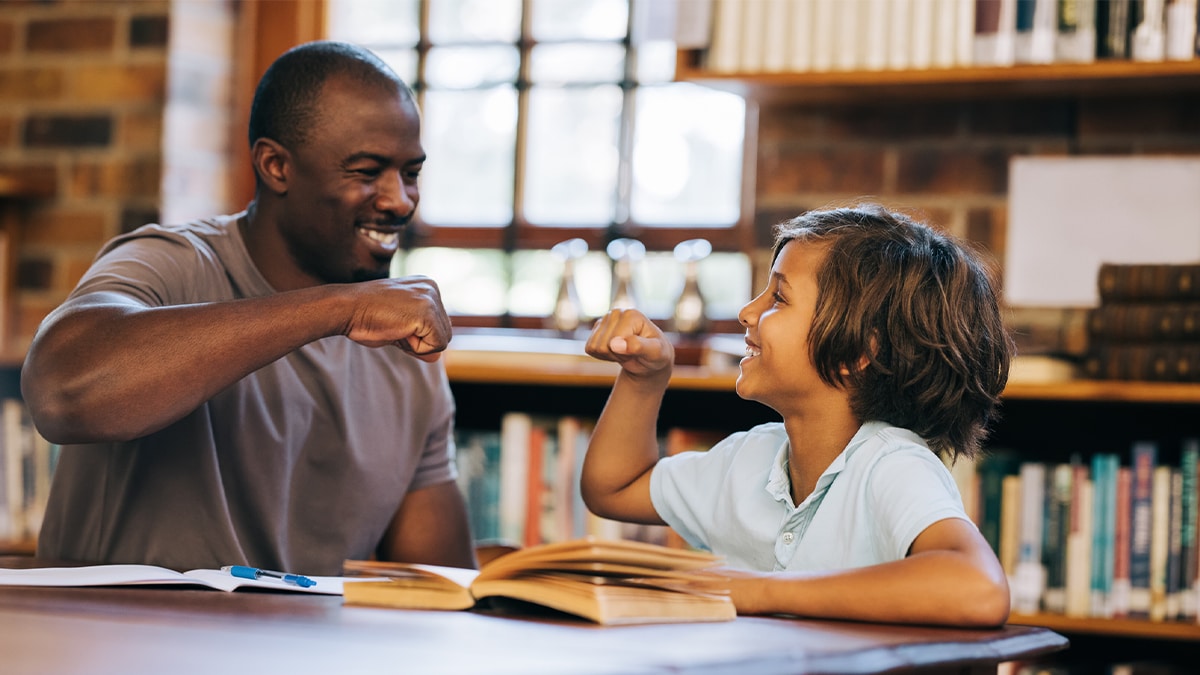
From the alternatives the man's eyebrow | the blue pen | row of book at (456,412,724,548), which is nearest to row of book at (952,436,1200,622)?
row of book at (456,412,724,548)

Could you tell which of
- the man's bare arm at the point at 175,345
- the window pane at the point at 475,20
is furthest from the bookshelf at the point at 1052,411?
the man's bare arm at the point at 175,345

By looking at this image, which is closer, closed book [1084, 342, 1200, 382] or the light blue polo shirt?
the light blue polo shirt

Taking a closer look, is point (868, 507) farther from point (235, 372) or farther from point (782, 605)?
point (235, 372)

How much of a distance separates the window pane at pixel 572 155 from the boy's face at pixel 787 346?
1479 mm

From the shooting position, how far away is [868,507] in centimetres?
140

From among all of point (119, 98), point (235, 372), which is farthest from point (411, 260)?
point (235, 372)

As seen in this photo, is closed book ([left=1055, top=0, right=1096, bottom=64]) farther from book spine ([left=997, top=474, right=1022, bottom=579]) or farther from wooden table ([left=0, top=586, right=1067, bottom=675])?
wooden table ([left=0, top=586, right=1067, bottom=675])

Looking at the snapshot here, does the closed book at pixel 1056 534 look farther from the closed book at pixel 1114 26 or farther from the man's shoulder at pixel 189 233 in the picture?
the man's shoulder at pixel 189 233

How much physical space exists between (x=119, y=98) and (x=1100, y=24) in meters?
2.07

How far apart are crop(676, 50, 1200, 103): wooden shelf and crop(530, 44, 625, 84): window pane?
500 millimetres

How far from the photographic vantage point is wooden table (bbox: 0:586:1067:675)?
2.86ft

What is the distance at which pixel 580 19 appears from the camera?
3096 millimetres

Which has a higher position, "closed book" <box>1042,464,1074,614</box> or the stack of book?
the stack of book

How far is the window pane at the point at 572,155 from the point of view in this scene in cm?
307
